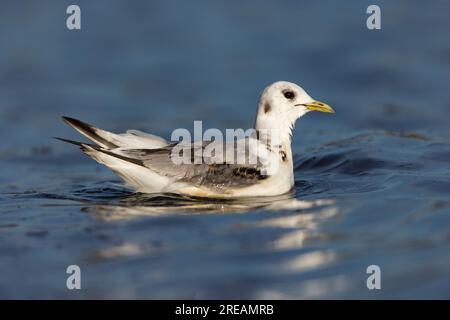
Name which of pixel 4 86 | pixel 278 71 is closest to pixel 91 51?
pixel 4 86

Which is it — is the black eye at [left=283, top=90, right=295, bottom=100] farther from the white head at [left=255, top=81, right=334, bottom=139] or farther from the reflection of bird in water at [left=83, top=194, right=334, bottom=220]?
the reflection of bird in water at [left=83, top=194, right=334, bottom=220]

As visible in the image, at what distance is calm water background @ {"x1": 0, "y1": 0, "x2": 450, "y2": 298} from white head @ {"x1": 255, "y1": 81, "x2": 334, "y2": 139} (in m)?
0.84

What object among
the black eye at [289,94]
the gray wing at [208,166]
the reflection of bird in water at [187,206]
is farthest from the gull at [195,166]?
the black eye at [289,94]

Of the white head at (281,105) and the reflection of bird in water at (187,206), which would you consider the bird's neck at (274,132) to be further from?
the reflection of bird in water at (187,206)

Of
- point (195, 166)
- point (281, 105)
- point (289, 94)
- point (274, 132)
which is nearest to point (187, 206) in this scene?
point (195, 166)

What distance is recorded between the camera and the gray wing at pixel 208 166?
445 inches

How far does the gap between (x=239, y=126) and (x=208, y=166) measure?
4.46 m

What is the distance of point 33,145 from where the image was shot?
49.3 feet

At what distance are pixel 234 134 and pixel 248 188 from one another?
348cm

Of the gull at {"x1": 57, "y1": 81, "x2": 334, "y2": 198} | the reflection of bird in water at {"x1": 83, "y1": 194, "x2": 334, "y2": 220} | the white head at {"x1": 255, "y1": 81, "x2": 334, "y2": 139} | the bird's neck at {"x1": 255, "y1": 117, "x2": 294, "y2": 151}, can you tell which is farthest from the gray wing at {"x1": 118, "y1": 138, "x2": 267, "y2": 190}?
the white head at {"x1": 255, "y1": 81, "x2": 334, "y2": 139}

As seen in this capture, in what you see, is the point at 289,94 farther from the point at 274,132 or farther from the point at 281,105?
the point at 274,132

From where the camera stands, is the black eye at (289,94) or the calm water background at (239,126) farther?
A: the black eye at (289,94)

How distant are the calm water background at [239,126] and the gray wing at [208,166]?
0.28 m
